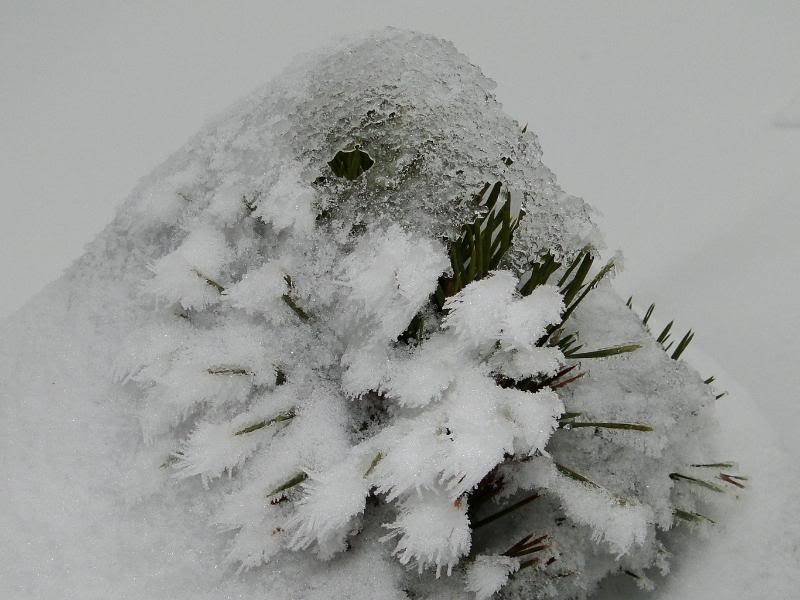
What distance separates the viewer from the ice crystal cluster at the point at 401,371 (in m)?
0.84

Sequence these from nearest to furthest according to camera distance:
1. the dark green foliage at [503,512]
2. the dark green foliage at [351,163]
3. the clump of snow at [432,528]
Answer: the clump of snow at [432,528] → the dark green foliage at [503,512] → the dark green foliage at [351,163]

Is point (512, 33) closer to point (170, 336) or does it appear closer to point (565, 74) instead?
point (565, 74)

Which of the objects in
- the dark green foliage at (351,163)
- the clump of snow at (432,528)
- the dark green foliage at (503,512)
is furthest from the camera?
the dark green foliage at (351,163)

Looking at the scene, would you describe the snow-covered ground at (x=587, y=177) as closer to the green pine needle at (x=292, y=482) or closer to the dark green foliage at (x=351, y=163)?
the green pine needle at (x=292, y=482)

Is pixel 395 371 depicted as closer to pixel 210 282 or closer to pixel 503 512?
pixel 503 512

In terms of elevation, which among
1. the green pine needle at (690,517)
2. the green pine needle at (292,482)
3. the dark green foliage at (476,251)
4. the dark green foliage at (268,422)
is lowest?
the green pine needle at (292,482)

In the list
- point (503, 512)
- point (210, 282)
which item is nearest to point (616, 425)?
point (503, 512)

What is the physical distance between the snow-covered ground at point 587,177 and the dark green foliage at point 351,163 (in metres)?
0.54

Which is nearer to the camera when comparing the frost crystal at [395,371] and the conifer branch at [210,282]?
the frost crystal at [395,371]

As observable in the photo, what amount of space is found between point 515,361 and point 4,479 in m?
0.80

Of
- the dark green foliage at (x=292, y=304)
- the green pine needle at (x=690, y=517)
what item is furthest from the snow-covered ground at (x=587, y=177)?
the dark green foliage at (x=292, y=304)

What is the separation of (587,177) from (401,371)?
1.43 m

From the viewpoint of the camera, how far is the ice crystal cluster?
0.84 meters

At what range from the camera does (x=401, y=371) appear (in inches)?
35.1
